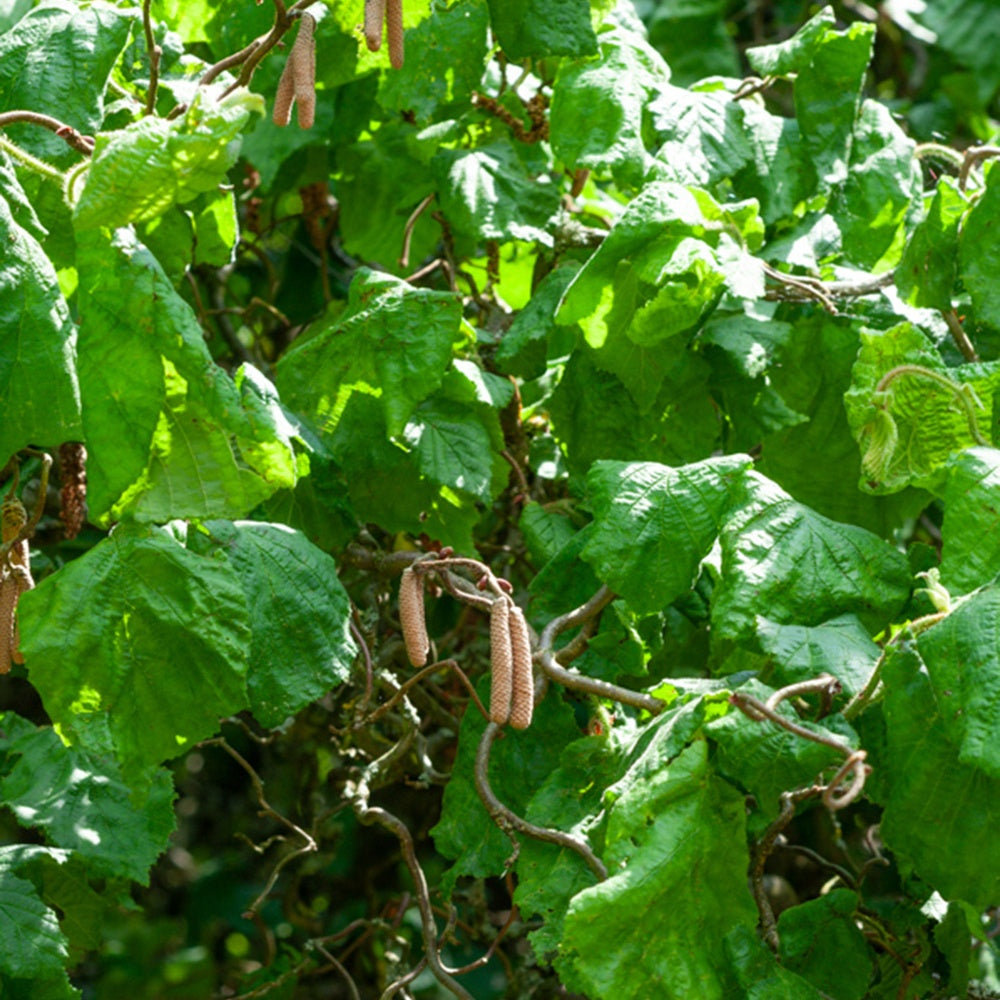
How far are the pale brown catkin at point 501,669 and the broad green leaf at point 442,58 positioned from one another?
0.99m

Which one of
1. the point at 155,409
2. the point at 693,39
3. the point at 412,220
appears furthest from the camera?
the point at 693,39

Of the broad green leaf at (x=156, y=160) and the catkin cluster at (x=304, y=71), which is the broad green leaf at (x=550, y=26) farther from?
the broad green leaf at (x=156, y=160)

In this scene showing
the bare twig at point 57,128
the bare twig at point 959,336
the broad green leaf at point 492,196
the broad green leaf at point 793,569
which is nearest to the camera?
the bare twig at point 57,128

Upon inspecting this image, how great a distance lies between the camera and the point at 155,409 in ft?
5.16

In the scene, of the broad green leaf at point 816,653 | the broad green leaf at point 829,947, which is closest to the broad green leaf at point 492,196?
the broad green leaf at point 816,653

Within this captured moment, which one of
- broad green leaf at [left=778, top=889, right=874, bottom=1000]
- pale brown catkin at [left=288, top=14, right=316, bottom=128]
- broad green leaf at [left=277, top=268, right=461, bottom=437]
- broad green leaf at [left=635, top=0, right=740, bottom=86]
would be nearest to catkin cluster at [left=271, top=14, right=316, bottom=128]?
pale brown catkin at [left=288, top=14, right=316, bottom=128]

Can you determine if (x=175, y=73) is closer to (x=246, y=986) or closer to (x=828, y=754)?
(x=828, y=754)

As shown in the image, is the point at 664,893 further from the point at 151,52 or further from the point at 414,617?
the point at 151,52

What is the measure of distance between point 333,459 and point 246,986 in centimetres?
139

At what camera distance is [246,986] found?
2.94 metres

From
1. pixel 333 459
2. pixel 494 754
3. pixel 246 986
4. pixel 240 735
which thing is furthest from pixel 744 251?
pixel 240 735

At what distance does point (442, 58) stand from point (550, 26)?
18 centimetres

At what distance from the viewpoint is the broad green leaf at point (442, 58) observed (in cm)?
225

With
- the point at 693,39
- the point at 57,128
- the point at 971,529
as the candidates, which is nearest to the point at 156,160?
the point at 57,128
